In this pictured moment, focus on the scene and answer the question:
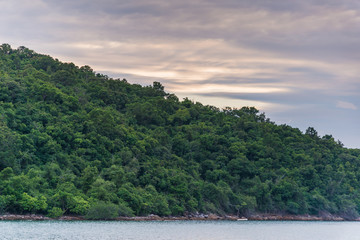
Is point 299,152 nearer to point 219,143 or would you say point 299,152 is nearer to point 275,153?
point 275,153

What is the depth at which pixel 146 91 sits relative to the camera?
112 m

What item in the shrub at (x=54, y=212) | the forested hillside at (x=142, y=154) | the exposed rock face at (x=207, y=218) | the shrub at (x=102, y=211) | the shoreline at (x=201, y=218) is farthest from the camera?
the forested hillside at (x=142, y=154)

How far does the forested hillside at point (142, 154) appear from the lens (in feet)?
203

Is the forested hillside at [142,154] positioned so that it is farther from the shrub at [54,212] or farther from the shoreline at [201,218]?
the shoreline at [201,218]

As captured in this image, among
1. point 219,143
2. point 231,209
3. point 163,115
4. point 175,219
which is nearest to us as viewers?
point 175,219

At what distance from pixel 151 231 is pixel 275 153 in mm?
54318

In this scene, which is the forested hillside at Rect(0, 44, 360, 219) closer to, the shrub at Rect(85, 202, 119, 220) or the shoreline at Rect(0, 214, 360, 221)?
the shrub at Rect(85, 202, 119, 220)

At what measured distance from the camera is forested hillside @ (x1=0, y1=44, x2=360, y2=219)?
61.8 m

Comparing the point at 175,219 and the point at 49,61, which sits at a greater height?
the point at 49,61

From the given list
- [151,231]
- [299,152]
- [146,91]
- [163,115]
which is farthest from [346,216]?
[151,231]

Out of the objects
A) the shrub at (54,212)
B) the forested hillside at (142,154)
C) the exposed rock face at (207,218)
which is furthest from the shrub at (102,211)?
the shrub at (54,212)

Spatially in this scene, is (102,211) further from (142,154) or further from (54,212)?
(142,154)

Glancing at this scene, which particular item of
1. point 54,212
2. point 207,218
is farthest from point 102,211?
point 207,218

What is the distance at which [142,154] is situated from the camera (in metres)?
79.0
